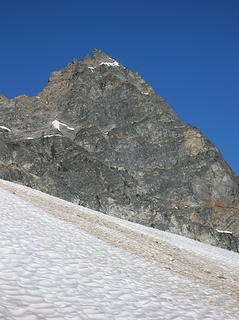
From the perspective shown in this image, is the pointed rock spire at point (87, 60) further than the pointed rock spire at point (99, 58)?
No

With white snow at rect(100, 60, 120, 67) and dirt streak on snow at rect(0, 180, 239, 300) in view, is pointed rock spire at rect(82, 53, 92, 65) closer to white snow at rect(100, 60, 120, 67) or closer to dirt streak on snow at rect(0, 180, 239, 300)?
white snow at rect(100, 60, 120, 67)

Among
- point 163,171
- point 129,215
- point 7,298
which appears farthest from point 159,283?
point 163,171

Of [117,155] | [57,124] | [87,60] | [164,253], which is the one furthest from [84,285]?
[87,60]

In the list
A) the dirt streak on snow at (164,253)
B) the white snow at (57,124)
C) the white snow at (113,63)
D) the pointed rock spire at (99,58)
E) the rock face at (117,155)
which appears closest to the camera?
the dirt streak on snow at (164,253)

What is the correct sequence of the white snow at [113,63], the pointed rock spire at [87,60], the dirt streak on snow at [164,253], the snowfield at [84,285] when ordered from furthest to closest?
the white snow at [113,63]
the pointed rock spire at [87,60]
the dirt streak on snow at [164,253]
the snowfield at [84,285]

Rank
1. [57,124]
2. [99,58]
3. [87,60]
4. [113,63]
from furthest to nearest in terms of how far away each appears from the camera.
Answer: [99,58], [113,63], [87,60], [57,124]

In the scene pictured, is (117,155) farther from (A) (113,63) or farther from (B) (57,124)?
(A) (113,63)

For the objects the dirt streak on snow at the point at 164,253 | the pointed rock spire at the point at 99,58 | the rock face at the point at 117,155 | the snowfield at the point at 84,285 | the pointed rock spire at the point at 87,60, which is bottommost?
the snowfield at the point at 84,285

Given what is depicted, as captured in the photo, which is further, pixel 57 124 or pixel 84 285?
pixel 57 124

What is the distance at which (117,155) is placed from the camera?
397ft

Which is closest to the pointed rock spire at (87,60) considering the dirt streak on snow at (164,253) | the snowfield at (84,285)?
the dirt streak on snow at (164,253)

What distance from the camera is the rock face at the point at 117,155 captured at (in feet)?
281

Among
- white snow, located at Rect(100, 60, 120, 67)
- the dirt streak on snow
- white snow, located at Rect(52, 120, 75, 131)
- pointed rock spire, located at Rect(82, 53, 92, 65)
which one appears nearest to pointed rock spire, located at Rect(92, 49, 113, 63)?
white snow, located at Rect(100, 60, 120, 67)

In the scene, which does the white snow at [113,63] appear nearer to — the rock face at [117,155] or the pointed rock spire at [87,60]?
the rock face at [117,155]
